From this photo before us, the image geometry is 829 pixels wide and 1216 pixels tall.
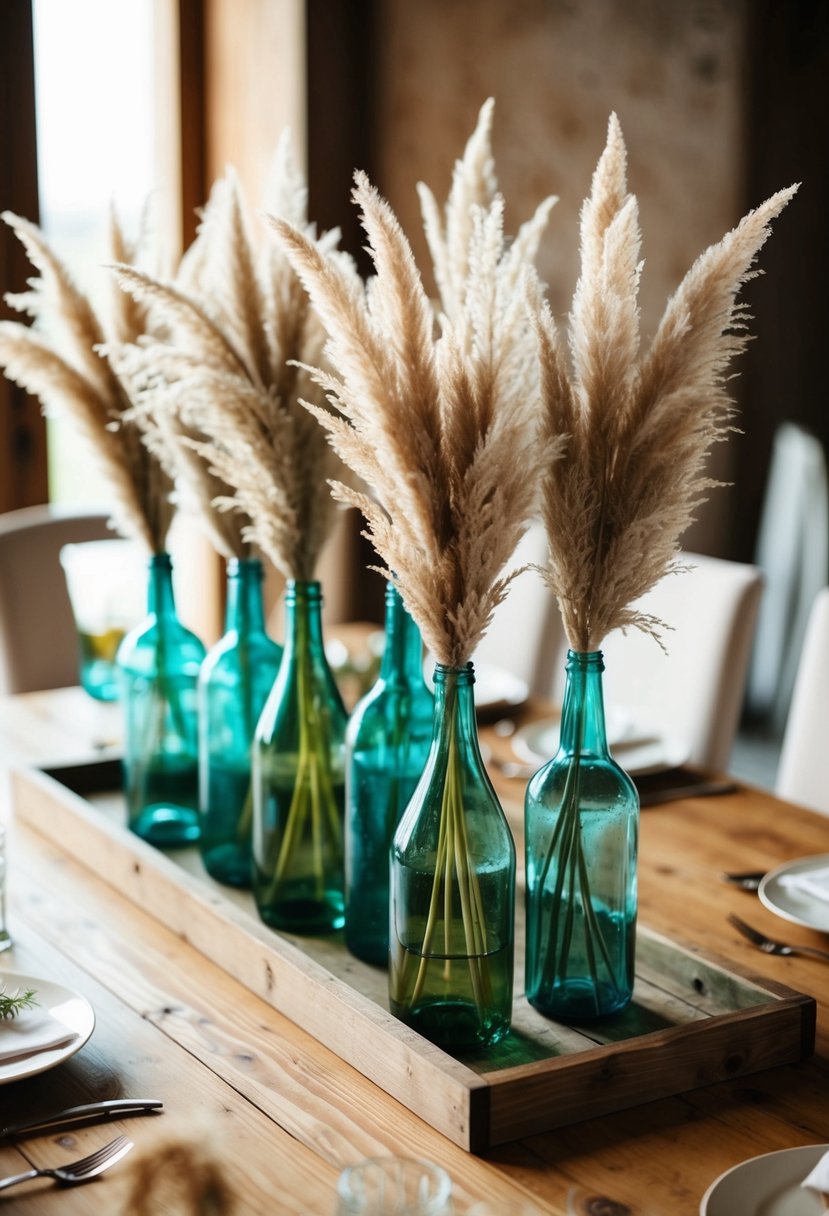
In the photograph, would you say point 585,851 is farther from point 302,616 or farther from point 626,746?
point 626,746

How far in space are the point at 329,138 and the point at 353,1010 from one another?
11.5 ft

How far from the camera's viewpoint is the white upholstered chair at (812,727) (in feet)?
6.62

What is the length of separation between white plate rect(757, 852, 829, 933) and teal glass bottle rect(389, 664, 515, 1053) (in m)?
0.41

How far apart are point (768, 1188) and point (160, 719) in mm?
962

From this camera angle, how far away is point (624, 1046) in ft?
3.43

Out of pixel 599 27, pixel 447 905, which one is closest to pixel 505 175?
pixel 599 27

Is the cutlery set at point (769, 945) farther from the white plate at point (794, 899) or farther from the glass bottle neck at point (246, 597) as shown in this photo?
the glass bottle neck at point (246, 597)

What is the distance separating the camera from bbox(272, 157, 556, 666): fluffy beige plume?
1.00 meters

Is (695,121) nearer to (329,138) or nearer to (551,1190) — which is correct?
(329,138)

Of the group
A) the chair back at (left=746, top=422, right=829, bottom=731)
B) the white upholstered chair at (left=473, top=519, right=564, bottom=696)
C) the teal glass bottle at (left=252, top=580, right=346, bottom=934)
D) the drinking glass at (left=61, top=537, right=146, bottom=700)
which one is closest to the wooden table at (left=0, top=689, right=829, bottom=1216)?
the teal glass bottle at (left=252, top=580, right=346, bottom=934)

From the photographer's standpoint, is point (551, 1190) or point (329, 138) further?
point (329, 138)

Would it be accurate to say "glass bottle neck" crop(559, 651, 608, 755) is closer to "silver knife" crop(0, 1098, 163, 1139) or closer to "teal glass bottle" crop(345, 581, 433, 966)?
"teal glass bottle" crop(345, 581, 433, 966)

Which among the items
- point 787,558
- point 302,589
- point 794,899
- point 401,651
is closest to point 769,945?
point 794,899

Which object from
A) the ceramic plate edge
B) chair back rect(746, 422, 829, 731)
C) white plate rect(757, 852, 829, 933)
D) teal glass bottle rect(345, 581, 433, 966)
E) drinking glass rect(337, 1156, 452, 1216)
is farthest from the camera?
chair back rect(746, 422, 829, 731)
